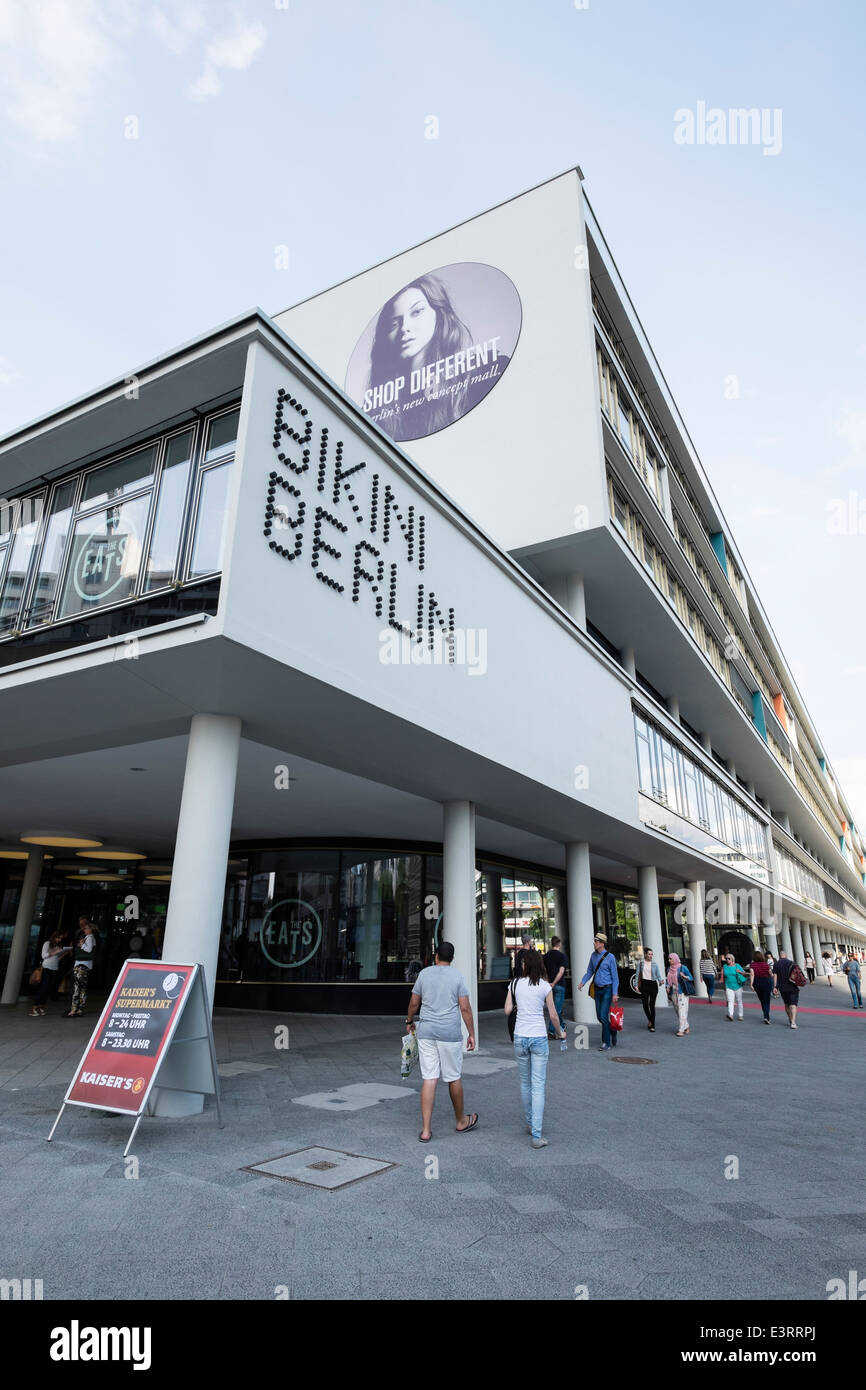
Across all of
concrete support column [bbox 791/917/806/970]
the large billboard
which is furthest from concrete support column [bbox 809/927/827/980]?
the large billboard

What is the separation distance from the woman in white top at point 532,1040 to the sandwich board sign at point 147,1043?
2821 millimetres

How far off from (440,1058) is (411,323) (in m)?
19.2

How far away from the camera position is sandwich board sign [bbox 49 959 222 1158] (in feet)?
21.4

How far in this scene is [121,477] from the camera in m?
9.52

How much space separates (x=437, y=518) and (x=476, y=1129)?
25.5ft

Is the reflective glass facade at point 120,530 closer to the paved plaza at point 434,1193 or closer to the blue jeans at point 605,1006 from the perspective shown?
the paved plaza at point 434,1193

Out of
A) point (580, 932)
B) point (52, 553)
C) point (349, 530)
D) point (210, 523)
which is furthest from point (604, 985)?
point (52, 553)

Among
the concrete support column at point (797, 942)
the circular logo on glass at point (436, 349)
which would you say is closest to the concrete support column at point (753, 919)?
the concrete support column at point (797, 942)

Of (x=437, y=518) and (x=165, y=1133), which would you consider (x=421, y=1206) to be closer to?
(x=165, y=1133)

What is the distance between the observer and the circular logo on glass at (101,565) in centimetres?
884

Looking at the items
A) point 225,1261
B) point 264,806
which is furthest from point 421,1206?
point 264,806

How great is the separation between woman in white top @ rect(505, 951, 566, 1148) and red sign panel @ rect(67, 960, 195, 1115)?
3.17m

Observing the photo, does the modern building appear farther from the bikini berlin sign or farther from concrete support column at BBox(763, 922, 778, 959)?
concrete support column at BBox(763, 922, 778, 959)

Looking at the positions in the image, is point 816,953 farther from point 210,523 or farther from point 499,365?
point 210,523
